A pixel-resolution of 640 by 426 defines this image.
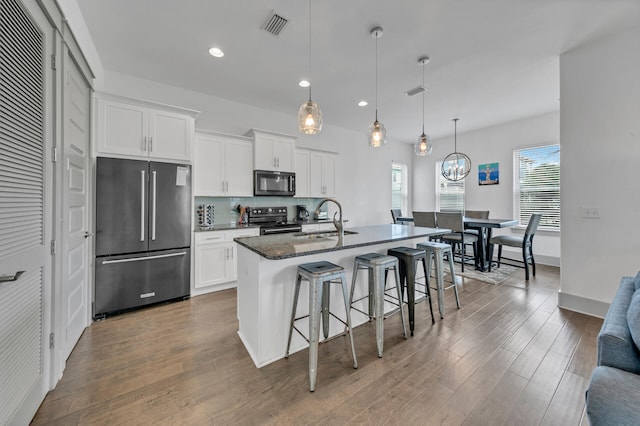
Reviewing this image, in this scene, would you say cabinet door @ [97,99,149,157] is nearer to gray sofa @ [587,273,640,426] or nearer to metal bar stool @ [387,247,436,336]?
metal bar stool @ [387,247,436,336]

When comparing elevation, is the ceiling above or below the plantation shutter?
above

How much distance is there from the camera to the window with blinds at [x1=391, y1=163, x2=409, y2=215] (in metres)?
6.90

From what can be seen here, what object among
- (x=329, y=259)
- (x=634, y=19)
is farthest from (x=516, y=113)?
(x=329, y=259)

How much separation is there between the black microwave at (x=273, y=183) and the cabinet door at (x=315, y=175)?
502 mm

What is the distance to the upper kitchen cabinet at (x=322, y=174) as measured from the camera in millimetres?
4852

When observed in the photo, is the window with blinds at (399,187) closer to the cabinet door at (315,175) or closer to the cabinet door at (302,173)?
the cabinet door at (315,175)

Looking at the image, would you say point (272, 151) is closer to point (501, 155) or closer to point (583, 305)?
point (583, 305)

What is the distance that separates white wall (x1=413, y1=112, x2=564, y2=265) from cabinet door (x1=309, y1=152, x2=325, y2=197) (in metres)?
3.12

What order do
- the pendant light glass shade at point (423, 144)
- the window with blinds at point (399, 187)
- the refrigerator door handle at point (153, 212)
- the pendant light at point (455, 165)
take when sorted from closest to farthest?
the refrigerator door handle at point (153, 212) < the pendant light glass shade at point (423, 144) < the pendant light at point (455, 165) < the window with blinds at point (399, 187)

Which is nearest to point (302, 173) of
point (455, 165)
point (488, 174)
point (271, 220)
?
point (271, 220)

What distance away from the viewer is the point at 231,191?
385cm

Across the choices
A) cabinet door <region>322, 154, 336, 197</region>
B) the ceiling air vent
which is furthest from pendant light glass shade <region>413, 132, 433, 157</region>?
the ceiling air vent

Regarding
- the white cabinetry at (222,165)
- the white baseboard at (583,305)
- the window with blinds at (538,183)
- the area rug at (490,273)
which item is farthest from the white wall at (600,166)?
the white cabinetry at (222,165)

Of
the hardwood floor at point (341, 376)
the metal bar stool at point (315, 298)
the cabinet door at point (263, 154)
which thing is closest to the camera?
the hardwood floor at point (341, 376)
